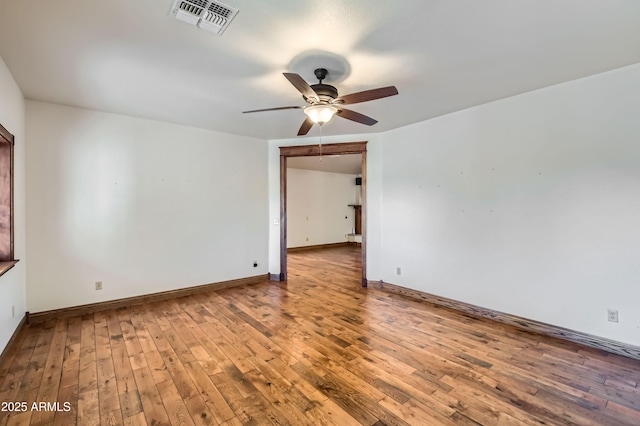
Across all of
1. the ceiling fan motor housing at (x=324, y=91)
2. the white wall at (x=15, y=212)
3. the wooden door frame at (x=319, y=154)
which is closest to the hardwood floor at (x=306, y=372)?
the white wall at (x=15, y=212)

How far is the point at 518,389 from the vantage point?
6.93 ft

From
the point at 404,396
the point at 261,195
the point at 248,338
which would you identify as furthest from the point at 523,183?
the point at 261,195

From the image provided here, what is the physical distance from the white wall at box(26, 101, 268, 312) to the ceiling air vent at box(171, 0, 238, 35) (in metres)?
2.73

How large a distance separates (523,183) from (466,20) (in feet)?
6.82

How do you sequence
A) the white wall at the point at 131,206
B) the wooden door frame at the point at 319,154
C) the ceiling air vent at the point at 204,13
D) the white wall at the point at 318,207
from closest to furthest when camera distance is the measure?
the ceiling air vent at the point at 204,13
the white wall at the point at 131,206
the wooden door frame at the point at 319,154
the white wall at the point at 318,207

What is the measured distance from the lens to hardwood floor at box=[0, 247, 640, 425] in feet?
6.14

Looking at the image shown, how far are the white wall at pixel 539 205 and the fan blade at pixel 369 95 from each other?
1.92 meters


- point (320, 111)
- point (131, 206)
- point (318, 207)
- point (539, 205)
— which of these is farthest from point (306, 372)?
point (318, 207)

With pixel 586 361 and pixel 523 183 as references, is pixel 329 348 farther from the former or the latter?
pixel 523 183

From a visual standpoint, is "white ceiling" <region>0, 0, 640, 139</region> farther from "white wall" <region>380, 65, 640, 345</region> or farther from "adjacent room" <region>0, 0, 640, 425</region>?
"white wall" <region>380, 65, 640, 345</region>

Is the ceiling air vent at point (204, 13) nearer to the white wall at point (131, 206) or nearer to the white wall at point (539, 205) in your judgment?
the white wall at point (131, 206)

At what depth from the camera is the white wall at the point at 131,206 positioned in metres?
3.44

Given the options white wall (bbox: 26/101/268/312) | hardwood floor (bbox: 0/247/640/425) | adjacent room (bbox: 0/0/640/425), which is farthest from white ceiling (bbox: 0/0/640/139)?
hardwood floor (bbox: 0/247/640/425)

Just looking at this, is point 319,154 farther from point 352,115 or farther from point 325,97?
point 325,97
